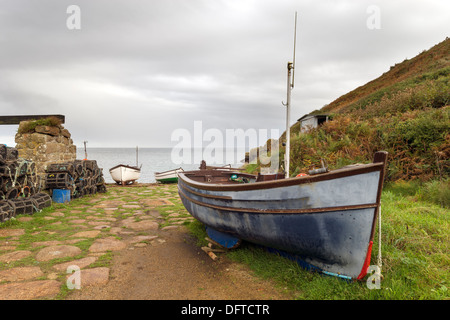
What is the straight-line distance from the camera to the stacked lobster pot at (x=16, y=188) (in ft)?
19.3

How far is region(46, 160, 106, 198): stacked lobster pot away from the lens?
8312mm

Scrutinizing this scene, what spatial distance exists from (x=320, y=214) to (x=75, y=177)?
8.83m

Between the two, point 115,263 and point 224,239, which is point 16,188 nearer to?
point 115,263

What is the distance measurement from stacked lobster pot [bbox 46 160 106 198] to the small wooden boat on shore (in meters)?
7.06

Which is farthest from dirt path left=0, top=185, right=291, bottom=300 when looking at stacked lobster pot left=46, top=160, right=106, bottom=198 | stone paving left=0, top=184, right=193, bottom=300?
stacked lobster pot left=46, top=160, right=106, bottom=198

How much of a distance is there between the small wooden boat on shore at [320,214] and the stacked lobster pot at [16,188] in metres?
5.52

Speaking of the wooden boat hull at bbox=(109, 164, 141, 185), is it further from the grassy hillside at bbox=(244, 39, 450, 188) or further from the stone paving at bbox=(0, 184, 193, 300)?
the grassy hillside at bbox=(244, 39, 450, 188)

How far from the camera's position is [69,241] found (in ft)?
15.9

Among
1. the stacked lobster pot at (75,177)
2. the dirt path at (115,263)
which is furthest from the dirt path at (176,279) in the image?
the stacked lobster pot at (75,177)

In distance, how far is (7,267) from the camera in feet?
11.9

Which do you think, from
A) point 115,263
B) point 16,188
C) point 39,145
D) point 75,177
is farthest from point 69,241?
point 39,145

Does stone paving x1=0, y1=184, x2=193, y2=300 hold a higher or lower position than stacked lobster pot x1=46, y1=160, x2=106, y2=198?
lower

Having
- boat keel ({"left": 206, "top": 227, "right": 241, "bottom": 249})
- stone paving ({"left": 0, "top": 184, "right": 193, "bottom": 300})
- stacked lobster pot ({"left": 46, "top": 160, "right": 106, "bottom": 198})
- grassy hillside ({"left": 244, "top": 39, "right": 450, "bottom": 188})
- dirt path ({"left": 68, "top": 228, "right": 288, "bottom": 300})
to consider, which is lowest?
dirt path ({"left": 68, "top": 228, "right": 288, "bottom": 300})

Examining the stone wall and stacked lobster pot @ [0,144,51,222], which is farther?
the stone wall
